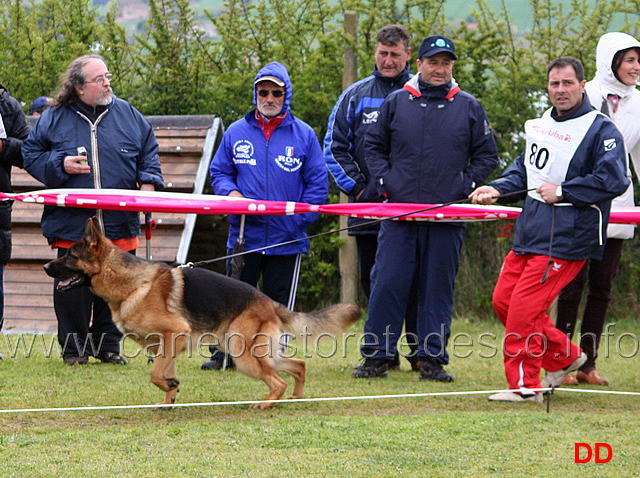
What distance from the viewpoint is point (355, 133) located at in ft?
24.9

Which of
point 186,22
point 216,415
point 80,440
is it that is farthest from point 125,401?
point 186,22

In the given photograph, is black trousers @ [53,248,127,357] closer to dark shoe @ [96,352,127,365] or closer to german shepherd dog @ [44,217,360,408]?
dark shoe @ [96,352,127,365]

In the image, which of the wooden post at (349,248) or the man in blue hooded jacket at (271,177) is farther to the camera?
the wooden post at (349,248)

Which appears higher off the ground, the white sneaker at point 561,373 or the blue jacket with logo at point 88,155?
the blue jacket with logo at point 88,155

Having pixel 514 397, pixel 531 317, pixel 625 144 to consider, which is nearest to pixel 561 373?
pixel 514 397

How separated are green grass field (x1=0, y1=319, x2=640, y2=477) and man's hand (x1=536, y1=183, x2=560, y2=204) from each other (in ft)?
4.70

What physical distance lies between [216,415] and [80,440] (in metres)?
1.08

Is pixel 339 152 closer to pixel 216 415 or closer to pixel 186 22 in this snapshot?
pixel 216 415

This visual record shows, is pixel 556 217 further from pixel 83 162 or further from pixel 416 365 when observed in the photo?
pixel 83 162

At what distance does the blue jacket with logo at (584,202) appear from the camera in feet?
19.0

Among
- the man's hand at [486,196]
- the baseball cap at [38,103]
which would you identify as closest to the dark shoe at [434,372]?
the man's hand at [486,196]

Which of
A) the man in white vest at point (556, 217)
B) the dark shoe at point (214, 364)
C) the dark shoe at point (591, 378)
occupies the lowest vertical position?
the dark shoe at point (214, 364)

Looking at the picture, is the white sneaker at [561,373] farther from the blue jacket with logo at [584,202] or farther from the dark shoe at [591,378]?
the dark shoe at [591,378]

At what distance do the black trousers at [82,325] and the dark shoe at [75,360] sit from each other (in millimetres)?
37
